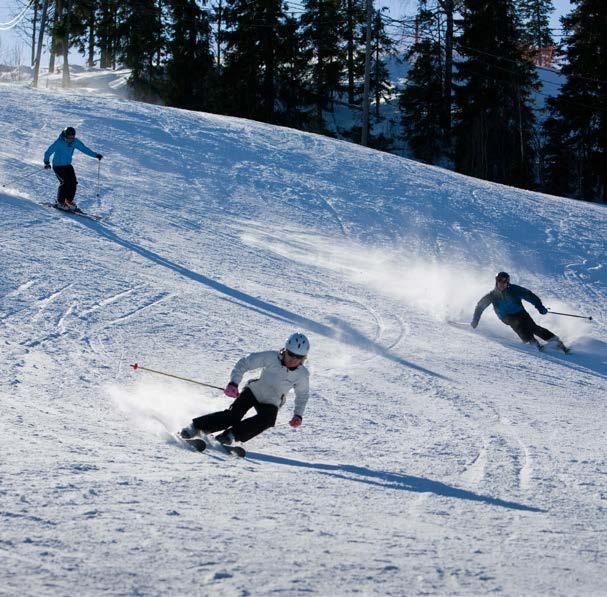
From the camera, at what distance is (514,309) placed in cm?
1152

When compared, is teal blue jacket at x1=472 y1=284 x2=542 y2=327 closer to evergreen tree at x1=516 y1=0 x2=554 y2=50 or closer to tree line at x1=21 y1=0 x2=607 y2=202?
tree line at x1=21 y1=0 x2=607 y2=202

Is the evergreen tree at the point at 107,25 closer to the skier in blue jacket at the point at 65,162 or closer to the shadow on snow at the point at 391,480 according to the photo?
the skier in blue jacket at the point at 65,162

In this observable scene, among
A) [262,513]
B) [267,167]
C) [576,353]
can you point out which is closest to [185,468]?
[262,513]

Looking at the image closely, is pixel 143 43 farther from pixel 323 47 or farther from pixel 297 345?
pixel 297 345

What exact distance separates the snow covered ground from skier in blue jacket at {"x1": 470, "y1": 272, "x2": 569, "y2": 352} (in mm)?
270

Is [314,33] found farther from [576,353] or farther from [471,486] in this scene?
[471,486]

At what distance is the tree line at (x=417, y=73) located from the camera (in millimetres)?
36469

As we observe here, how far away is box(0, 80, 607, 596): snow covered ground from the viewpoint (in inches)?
153

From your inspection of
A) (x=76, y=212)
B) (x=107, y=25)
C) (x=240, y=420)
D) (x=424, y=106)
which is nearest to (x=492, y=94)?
(x=424, y=106)

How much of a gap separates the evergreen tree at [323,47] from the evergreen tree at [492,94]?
6.97 meters

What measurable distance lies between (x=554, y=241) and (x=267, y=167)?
777cm

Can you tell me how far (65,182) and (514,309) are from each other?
8.41 m

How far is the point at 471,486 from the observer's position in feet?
18.0

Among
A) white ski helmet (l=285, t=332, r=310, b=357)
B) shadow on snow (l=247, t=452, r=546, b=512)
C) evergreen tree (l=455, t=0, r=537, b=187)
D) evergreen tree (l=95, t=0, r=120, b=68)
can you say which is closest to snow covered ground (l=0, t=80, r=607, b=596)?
shadow on snow (l=247, t=452, r=546, b=512)
